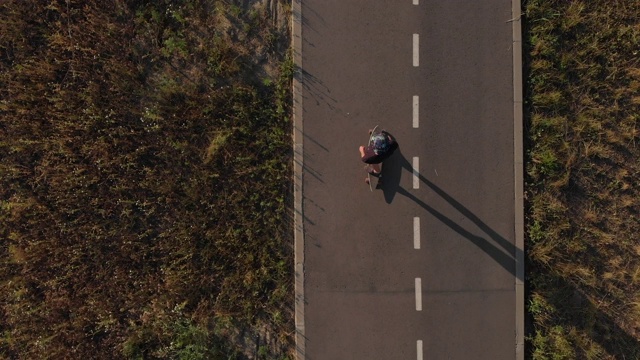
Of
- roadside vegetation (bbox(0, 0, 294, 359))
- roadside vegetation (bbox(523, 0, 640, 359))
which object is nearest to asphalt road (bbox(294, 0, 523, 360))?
roadside vegetation (bbox(523, 0, 640, 359))

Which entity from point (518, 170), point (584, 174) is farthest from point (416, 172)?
point (584, 174)

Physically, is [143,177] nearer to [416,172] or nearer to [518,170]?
[416,172]

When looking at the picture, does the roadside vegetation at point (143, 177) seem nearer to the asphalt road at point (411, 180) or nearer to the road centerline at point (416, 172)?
the asphalt road at point (411, 180)

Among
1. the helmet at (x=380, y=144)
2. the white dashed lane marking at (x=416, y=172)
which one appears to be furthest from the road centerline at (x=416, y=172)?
the helmet at (x=380, y=144)

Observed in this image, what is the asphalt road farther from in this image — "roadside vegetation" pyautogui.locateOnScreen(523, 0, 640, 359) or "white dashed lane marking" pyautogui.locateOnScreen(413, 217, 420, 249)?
"roadside vegetation" pyautogui.locateOnScreen(523, 0, 640, 359)

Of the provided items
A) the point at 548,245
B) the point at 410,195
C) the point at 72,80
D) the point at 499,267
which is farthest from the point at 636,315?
the point at 72,80
